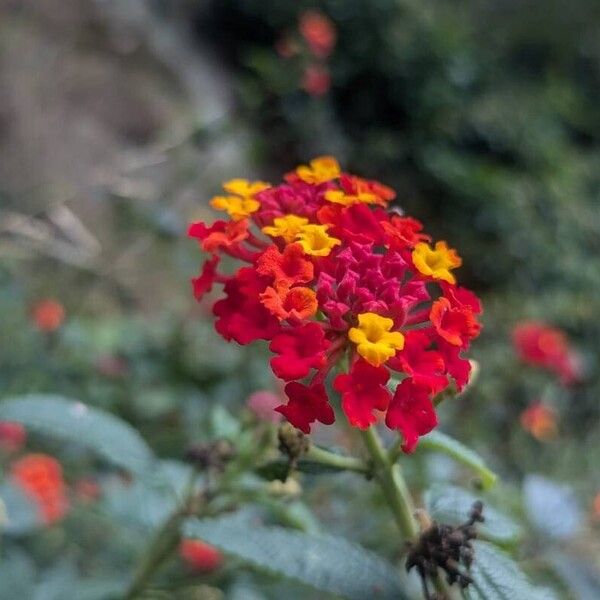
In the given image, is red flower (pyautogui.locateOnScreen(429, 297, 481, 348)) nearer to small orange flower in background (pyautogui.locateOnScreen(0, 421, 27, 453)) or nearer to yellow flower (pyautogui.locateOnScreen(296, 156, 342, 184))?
yellow flower (pyautogui.locateOnScreen(296, 156, 342, 184))

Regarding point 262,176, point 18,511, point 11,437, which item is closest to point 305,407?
point 18,511

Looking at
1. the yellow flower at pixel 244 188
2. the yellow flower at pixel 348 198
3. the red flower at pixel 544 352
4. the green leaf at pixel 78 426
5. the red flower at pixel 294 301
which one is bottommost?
the red flower at pixel 294 301

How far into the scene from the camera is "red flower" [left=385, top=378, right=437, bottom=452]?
0.49 m

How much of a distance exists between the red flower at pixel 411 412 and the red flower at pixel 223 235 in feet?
0.51

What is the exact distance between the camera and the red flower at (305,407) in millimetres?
489

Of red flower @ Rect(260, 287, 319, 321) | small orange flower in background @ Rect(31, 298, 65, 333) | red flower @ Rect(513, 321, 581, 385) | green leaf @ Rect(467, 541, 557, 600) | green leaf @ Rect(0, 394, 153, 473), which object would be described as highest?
red flower @ Rect(513, 321, 581, 385)

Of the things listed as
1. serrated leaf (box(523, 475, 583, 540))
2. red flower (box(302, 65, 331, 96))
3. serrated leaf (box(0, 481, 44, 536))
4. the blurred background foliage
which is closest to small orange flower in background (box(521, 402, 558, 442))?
the blurred background foliage

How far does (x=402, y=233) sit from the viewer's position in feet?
1.86

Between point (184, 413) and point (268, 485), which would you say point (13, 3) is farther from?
point (268, 485)

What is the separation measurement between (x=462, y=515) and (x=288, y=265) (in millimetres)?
230

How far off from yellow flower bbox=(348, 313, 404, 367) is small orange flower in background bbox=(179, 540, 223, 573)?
70 centimetres

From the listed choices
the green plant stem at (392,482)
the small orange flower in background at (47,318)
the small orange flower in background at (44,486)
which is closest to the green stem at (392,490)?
the green plant stem at (392,482)

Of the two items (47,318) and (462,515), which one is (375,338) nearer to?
(462,515)

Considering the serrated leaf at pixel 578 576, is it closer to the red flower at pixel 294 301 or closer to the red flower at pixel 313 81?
the red flower at pixel 294 301
